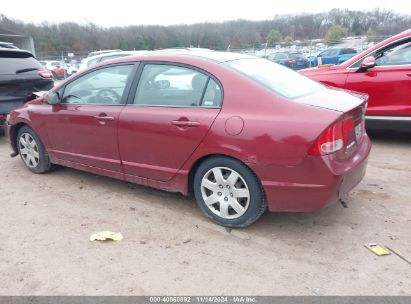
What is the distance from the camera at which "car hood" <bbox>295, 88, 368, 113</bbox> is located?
10.4 feet

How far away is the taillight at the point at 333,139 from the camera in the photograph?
2.91m

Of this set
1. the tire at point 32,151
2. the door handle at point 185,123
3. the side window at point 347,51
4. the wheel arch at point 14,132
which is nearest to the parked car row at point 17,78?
the wheel arch at point 14,132

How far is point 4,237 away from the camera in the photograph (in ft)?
11.3

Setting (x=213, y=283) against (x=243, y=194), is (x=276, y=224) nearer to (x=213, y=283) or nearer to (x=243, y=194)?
(x=243, y=194)

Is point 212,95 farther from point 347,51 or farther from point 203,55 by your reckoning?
point 347,51

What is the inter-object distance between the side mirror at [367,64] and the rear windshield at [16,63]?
17.9ft

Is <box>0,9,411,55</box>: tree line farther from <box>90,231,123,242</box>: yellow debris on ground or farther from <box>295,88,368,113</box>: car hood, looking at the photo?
<box>90,231,123,242</box>: yellow debris on ground

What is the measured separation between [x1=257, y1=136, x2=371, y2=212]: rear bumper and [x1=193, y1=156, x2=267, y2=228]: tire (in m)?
0.12

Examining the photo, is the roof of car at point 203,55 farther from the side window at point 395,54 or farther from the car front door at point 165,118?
the side window at point 395,54

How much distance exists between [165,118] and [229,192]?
88 centimetres

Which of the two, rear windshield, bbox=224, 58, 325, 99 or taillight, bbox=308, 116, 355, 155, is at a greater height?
rear windshield, bbox=224, 58, 325, 99

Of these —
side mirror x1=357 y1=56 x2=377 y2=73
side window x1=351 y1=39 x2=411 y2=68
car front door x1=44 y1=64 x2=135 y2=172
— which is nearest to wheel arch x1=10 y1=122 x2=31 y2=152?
car front door x1=44 y1=64 x2=135 y2=172

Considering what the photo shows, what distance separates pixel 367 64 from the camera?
5711 millimetres

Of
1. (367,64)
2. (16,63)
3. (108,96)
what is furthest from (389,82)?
(16,63)
